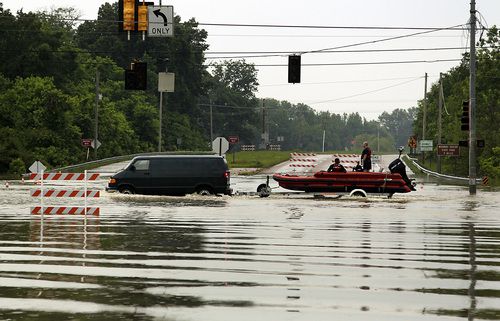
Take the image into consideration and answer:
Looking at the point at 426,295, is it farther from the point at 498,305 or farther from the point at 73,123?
the point at 73,123

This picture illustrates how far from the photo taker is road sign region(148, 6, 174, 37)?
122 feet

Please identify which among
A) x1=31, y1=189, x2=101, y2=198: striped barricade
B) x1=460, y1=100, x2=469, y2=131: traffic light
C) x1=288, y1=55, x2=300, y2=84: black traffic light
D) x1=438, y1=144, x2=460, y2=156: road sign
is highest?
x1=288, y1=55, x2=300, y2=84: black traffic light

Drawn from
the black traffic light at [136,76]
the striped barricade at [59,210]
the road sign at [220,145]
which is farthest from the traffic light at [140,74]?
the striped barricade at [59,210]

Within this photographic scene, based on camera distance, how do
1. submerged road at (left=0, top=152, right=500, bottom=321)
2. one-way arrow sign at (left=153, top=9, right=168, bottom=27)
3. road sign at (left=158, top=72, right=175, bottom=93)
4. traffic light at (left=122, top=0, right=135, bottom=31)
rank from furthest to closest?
1. road sign at (left=158, top=72, right=175, bottom=93)
2. one-way arrow sign at (left=153, top=9, right=168, bottom=27)
3. traffic light at (left=122, top=0, right=135, bottom=31)
4. submerged road at (left=0, top=152, right=500, bottom=321)

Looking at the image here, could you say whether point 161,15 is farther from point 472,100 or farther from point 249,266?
point 249,266

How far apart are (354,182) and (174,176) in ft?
21.8

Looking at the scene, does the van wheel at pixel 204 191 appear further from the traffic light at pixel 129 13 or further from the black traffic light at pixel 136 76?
the traffic light at pixel 129 13

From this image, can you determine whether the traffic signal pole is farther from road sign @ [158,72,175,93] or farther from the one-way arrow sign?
road sign @ [158,72,175,93]

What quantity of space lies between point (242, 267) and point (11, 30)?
80105 millimetres

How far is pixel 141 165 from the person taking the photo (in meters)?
34.1

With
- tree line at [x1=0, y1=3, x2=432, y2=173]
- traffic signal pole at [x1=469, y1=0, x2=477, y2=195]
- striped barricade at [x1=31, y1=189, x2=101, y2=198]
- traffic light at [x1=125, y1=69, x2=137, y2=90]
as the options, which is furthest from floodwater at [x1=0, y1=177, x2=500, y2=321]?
tree line at [x1=0, y1=3, x2=432, y2=173]

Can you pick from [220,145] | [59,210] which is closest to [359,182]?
[59,210]

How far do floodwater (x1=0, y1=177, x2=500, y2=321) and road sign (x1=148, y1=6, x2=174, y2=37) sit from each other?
12.3 meters

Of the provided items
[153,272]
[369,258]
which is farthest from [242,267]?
[369,258]
